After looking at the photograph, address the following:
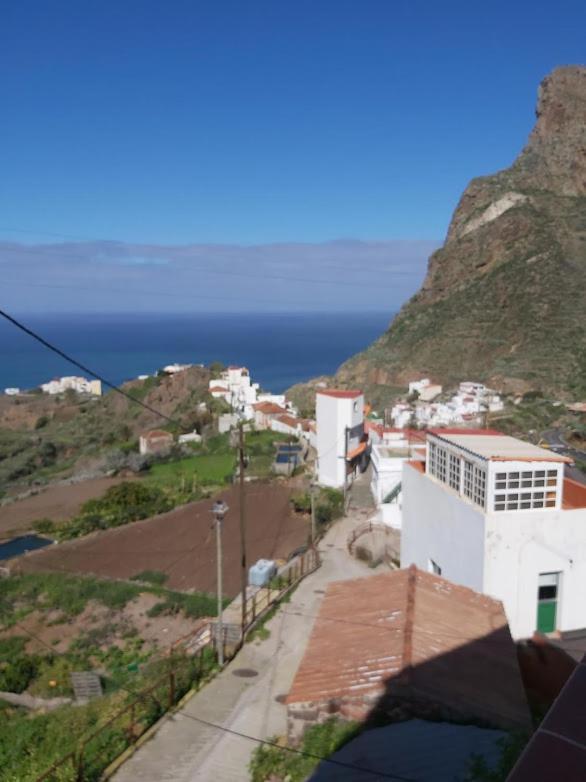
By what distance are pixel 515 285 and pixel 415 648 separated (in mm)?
55881

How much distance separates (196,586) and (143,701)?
11.4 metres

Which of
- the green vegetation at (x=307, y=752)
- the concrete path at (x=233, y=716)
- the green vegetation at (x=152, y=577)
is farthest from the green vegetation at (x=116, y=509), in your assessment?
the green vegetation at (x=307, y=752)

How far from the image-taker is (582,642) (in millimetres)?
11680

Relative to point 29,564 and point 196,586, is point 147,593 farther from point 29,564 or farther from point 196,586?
point 29,564

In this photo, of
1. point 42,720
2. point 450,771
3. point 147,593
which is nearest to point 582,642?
point 450,771

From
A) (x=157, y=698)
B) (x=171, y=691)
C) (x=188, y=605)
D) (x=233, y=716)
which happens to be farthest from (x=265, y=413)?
(x=233, y=716)

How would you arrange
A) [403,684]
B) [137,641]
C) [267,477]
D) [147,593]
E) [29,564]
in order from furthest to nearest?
1. [267,477]
2. [29,564]
3. [147,593]
4. [137,641]
5. [403,684]

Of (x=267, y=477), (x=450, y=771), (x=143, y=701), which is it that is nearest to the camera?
(x=450, y=771)

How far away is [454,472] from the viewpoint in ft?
44.1

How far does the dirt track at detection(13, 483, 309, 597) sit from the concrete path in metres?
7.94

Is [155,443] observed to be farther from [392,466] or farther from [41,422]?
[41,422]

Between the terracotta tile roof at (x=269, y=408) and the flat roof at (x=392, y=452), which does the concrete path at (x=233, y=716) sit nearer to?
the flat roof at (x=392, y=452)

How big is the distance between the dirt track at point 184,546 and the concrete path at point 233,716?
7.94 m

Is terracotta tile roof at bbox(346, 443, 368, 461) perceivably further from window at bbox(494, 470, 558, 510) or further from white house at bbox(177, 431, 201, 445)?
window at bbox(494, 470, 558, 510)
